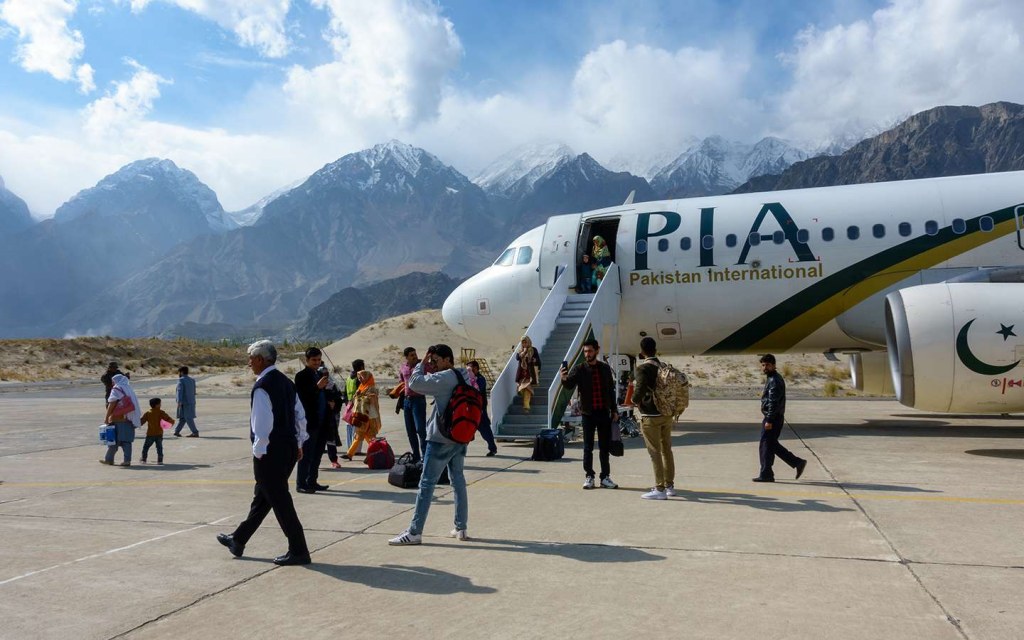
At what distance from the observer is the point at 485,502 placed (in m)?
9.17

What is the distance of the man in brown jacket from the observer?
912 centimetres

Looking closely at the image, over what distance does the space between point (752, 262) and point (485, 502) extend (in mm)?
9659

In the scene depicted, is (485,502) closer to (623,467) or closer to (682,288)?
(623,467)

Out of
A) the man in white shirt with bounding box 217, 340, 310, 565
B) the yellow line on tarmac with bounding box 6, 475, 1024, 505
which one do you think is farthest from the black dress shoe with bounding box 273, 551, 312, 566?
the yellow line on tarmac with bounding box 6, 475, 1024, 505

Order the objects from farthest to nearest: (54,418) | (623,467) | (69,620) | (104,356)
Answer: (104,356) < (54,418) < (623,467) < (69,620)

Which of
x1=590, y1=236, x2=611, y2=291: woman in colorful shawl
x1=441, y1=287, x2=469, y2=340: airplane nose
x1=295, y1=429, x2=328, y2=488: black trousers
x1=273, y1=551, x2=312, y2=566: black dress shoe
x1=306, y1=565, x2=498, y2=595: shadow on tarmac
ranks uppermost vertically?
x1=590, y1=236, x2=611, y2=291: woman in colorful shawl

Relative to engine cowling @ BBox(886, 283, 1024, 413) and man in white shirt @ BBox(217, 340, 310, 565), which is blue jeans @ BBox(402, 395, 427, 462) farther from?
engine cowling @ BBox(886, 283, 1024, 413)

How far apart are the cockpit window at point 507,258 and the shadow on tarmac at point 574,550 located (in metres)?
12.2

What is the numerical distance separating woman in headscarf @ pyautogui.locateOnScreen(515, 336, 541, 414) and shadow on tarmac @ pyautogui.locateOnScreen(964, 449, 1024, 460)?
742cm

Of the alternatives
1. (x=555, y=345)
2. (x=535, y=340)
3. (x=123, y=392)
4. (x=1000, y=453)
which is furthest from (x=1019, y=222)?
(x=123, y=392)

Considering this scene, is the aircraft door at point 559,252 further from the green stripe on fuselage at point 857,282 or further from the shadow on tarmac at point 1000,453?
the shadow on tarmac at point 1000,453

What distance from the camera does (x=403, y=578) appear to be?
610cm

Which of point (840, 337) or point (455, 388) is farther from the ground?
point (840, 337)

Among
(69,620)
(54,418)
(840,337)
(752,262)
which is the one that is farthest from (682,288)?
(54,418)
